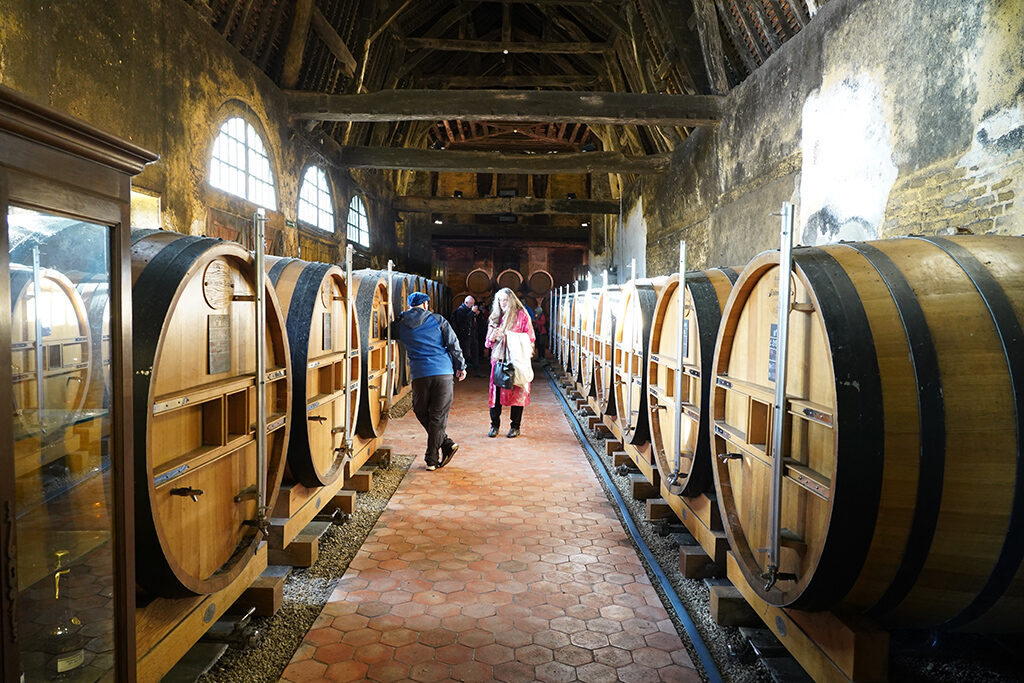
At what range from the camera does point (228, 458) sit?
2.67m

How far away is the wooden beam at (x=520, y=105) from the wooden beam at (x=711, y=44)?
26cm

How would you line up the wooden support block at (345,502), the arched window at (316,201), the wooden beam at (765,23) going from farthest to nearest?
the arched window at (316,201) < the wooden beam at (765,23) < the wooden support block at (345,502)

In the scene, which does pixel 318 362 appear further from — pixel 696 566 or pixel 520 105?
pixel 520 105

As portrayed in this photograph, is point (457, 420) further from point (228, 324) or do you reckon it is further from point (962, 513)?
point (962, 513)

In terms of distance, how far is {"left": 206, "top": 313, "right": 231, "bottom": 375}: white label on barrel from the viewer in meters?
2.49

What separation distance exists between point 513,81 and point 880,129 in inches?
518

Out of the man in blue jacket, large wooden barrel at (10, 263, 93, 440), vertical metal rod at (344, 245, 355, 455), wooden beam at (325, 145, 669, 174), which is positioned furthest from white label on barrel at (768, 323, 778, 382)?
wooden beam at (325, 145, 669, 174)

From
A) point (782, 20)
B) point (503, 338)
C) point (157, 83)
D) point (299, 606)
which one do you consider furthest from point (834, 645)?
point (782, 20)

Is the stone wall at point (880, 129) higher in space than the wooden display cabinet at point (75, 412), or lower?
higher

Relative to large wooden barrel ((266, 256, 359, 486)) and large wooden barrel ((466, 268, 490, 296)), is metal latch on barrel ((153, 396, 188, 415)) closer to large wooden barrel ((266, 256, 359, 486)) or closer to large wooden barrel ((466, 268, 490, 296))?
large wooden barrel ((266, 256, 359, 486))

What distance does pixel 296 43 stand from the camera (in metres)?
9.02

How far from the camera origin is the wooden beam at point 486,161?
12102 mm

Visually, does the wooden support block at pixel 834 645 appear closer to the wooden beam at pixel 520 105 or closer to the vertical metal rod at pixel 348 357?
the vertical metal rod at pixel 348 357

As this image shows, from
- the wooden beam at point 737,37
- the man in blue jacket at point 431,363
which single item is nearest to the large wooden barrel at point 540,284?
the wooden beam at point 737,37
